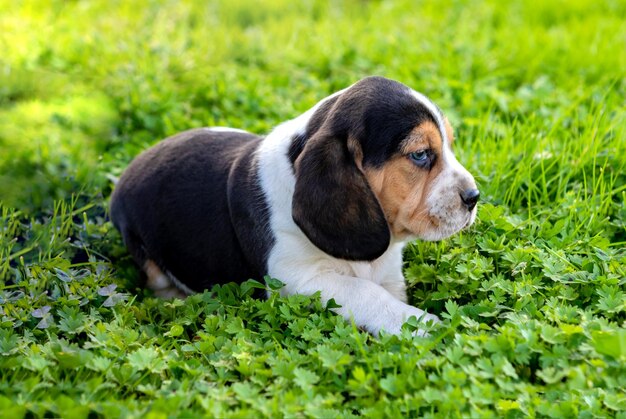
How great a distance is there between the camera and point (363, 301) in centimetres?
455

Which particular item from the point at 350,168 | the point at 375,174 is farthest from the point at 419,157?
the point at 350,168

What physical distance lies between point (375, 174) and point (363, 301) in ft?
2.22

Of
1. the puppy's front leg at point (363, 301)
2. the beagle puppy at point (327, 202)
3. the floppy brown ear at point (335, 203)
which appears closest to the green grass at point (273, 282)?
the puppy's front leg at point (363, 301)

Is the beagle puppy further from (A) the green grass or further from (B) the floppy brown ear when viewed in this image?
(A) the green grass

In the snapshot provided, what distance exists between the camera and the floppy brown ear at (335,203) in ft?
14.3

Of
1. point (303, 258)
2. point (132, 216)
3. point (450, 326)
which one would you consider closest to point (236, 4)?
point (132, 216)

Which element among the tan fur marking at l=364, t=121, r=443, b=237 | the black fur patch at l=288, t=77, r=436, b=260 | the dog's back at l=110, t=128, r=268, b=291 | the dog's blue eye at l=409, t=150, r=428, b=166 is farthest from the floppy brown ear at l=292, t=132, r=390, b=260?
the dog's back at l=110, t=128, r=268, b=291

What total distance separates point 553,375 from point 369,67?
529 cm

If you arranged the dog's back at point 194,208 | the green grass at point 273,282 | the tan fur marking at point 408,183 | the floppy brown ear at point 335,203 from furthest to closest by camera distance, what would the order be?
1. the dog's back at point 194,208
2. the tan fur marking at point 408,183
3. the floppy brown ear at point 335,203
4. the green grass at point 273,282

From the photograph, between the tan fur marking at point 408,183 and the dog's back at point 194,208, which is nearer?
the tan fur marking at point 408,183

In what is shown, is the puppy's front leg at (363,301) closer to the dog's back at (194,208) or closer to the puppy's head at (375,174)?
the puppy's head at (375,174)

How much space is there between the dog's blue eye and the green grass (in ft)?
2.13

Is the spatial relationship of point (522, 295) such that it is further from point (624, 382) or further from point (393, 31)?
point (393, 31)

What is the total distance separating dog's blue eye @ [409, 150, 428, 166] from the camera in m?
4.56
